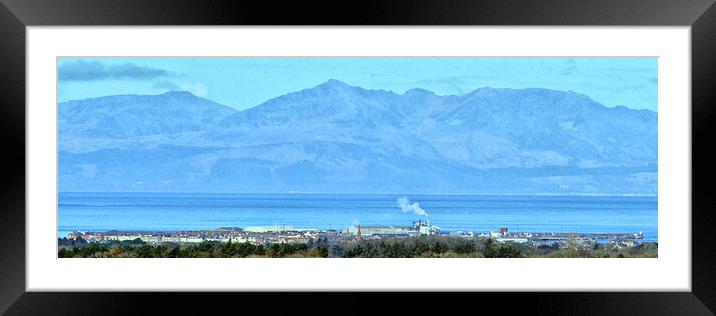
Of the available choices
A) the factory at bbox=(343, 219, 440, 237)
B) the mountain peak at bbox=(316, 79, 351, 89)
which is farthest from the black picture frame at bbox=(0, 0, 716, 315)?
the mountain peak at bbox=(316, 79, 351, 89)

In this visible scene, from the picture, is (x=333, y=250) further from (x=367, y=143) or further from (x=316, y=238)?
(x=367, y=143)

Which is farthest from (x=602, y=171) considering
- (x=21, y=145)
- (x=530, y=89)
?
(x=21, y=145)

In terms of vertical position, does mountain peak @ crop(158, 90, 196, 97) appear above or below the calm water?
above

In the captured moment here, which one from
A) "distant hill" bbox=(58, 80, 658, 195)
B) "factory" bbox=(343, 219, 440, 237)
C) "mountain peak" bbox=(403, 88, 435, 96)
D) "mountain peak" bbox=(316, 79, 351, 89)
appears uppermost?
"mountain peak" bbox=(316, 79, 351, 89)

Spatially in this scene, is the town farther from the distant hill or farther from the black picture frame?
the distant hill

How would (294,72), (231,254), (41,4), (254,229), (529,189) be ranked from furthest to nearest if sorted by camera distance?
(529,189) < (294,72) < (254,229) < (231,254) < (41,4)

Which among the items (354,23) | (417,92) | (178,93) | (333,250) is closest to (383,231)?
(333,250)

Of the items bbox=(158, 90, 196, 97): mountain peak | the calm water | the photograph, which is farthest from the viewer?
bbox=(158, 90, 196, 97): mountain peak

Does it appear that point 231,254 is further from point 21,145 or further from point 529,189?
point 529,189
